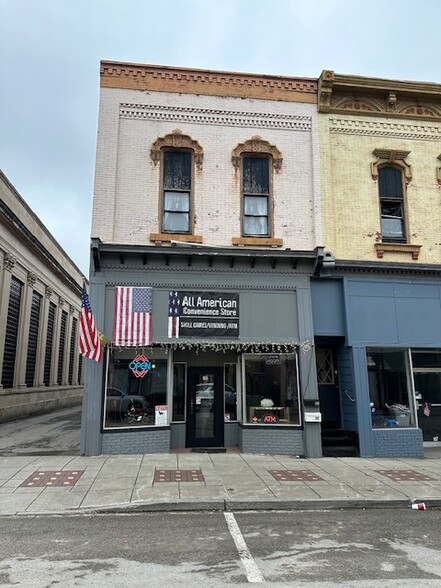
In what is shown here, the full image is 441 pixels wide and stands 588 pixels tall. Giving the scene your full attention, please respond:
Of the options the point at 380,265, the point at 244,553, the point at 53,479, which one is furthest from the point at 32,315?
the point at 244,553

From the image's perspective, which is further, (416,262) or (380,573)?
(416,262)

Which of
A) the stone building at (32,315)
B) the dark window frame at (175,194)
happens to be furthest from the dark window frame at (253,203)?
the stone building at (32,315)

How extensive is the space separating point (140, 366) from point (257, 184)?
6.07 metres

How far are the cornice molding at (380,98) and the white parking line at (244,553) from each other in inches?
451

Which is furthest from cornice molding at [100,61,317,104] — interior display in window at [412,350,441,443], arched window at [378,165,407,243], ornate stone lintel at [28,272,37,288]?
ornate stone lintel at [28,272,37,288]

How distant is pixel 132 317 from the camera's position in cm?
1144

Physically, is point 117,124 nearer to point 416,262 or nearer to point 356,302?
point 356,302

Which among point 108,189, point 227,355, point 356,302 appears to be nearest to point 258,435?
point 227,355

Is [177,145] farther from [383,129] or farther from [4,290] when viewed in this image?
[4,290]

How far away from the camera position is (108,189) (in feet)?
39.3

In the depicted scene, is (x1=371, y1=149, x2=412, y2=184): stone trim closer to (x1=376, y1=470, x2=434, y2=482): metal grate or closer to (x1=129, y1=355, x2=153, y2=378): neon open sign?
(x1=376, y1=470, x2=434, y2=482): metal grate

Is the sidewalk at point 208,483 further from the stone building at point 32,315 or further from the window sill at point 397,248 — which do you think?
the stone building at point 32,315

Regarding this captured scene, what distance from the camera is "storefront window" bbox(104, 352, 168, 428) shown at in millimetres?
11094

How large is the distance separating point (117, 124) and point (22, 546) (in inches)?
412
